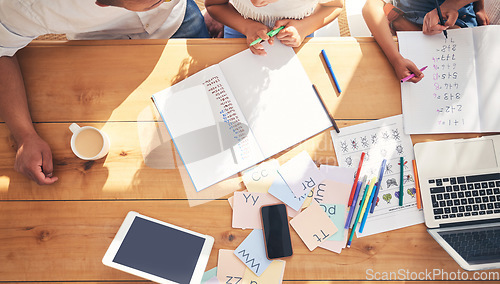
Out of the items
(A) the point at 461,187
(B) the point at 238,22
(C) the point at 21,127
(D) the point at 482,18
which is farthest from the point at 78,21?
(D) the point at 482,18

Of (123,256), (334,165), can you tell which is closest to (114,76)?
(123,256)

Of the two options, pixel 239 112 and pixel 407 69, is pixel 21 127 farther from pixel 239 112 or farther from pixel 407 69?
pixel 407 69

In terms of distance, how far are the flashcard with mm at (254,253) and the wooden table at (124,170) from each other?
2 cm

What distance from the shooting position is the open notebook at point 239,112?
87 centimetres

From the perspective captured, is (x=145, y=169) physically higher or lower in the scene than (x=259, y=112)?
lower

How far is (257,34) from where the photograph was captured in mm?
914

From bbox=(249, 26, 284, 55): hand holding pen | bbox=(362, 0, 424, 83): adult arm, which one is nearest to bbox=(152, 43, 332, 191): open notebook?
bbox=(249, 26, 284, 55): hand holding pen

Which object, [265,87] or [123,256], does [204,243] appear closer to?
[123,256]

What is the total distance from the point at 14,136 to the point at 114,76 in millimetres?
296

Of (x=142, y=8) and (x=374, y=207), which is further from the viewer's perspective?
(x=374, y=207)

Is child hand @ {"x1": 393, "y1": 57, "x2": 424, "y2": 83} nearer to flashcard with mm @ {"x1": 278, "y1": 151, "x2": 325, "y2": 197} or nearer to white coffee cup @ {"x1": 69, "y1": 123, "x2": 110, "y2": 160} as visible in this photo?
flashcard with mm @ {"x1": 278, "y1": 151, "x2": 325, "y2": 197}

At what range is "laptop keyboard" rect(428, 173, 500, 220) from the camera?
0.84 m

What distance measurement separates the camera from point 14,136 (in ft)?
2.82

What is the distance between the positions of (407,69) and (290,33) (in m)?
0.33
